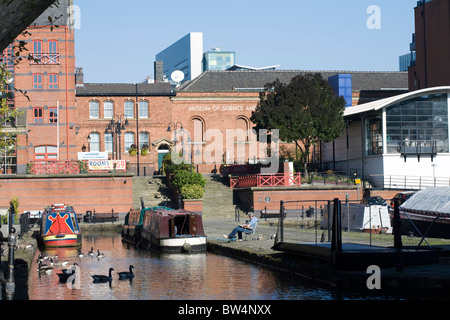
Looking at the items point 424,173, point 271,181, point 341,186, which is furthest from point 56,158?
point 424,173

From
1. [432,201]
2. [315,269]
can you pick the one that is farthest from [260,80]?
[315,269]

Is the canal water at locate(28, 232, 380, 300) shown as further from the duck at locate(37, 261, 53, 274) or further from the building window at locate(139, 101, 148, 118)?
the building window at locate(139, 101, 148, 118)

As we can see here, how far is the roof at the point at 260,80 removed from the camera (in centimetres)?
6906

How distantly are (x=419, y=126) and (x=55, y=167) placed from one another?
27.3m

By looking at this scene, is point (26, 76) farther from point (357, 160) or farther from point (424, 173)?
point (424, 173)

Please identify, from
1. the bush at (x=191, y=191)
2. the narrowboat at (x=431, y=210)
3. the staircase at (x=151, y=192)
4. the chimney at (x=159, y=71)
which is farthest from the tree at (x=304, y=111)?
the chimney at (x=159, y=71)

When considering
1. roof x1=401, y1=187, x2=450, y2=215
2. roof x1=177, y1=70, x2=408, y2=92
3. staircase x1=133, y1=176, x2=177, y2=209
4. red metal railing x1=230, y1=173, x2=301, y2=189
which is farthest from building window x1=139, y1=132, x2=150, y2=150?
roof x1=401, y1=187, x2=450, y2=215

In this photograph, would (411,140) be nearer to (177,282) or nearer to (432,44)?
(432,44)

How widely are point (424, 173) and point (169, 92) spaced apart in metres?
26.5

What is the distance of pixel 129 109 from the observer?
214 feet

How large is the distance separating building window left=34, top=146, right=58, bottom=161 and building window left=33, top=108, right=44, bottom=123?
88.0 inches

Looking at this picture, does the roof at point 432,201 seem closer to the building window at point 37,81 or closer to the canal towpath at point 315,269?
the canal towpath at point 315,269

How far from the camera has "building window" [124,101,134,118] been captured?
65.2 m

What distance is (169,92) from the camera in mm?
65750
